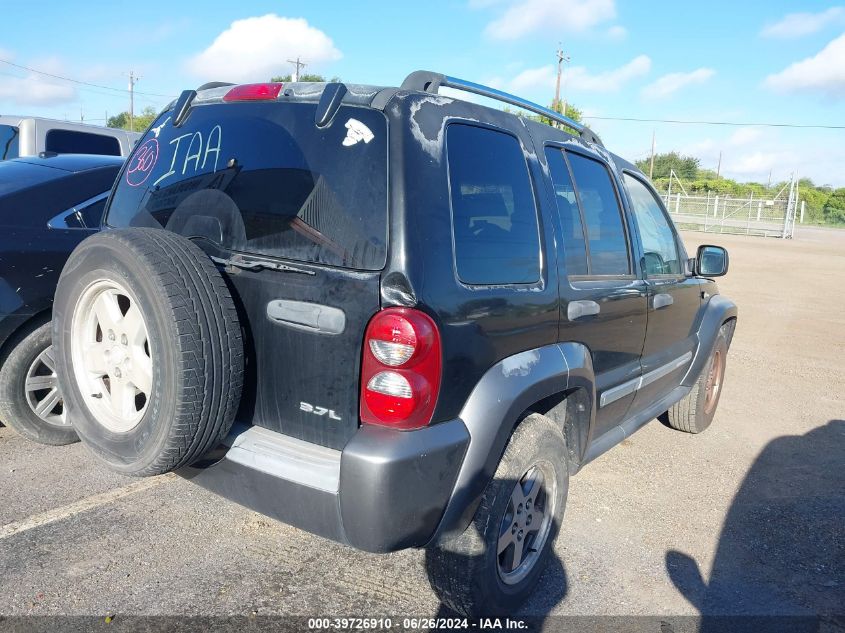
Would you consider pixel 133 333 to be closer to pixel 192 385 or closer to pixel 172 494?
pixel 192 385

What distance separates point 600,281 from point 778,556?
1617 mm

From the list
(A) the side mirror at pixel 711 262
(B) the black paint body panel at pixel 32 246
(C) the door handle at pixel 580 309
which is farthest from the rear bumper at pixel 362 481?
(A) the side mirror at pixel 711 262

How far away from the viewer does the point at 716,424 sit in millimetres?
5387

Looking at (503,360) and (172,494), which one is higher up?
(503,360)

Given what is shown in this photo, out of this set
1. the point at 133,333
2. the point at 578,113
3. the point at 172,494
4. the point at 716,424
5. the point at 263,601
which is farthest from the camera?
the point at 578,113

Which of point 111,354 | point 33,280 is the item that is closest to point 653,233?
point 111,354

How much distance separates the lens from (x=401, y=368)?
2176 mm

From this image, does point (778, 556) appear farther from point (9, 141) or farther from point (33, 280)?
point (9, 141)

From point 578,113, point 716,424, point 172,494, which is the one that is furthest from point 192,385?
point 578,113

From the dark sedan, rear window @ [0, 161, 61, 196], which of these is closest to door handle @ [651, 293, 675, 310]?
the dark sedan

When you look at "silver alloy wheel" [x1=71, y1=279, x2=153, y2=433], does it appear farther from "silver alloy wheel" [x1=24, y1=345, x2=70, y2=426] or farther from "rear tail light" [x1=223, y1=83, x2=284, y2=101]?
"silver alloy wheel" [x1=24, y1=345, x2=70, y2=426]

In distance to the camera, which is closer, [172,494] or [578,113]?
[172,494]

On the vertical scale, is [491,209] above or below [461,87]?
below

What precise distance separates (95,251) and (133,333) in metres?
0.32
